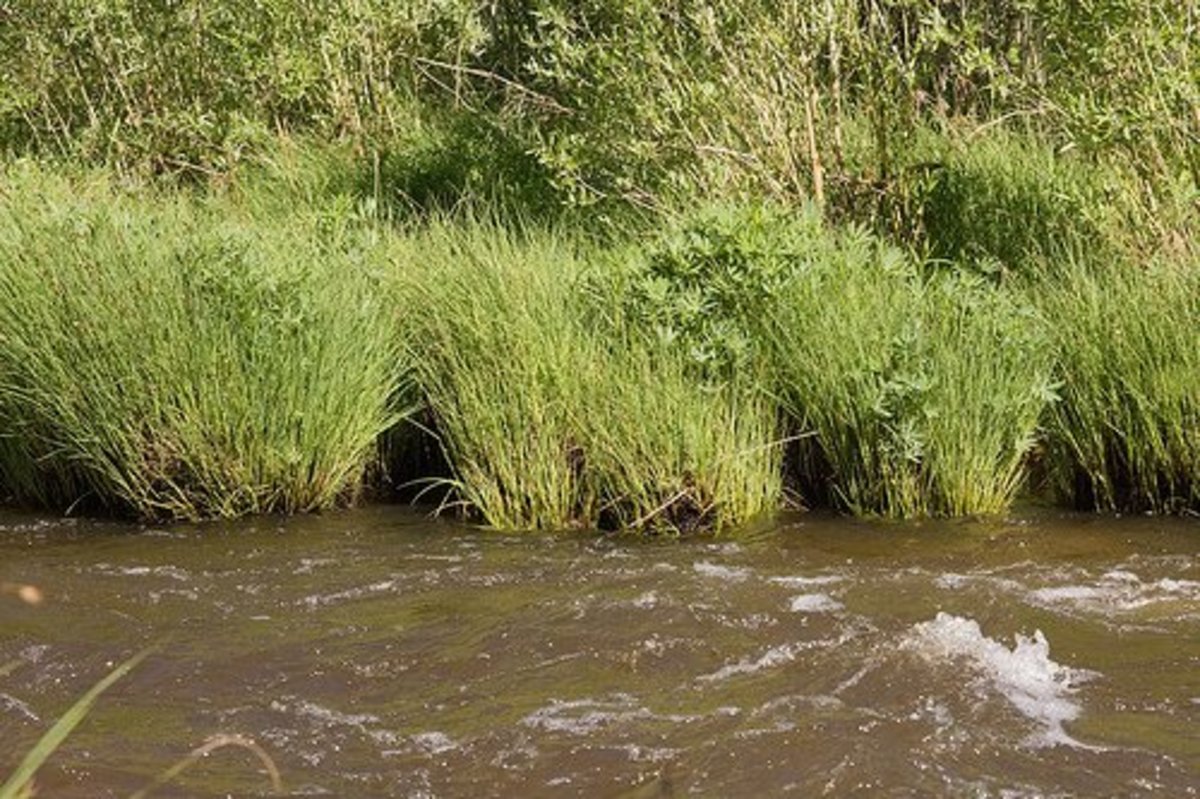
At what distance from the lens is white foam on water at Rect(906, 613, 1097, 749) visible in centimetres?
541

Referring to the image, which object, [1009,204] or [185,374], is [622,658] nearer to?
[185,374]

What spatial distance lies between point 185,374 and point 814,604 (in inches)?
128

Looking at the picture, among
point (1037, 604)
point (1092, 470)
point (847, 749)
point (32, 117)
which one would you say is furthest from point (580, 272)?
point (32, 117)

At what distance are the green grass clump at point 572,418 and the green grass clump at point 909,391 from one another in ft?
0.94

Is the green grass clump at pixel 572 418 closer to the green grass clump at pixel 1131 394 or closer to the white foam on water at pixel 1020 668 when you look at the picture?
the green grass clump at pixel 1131 394

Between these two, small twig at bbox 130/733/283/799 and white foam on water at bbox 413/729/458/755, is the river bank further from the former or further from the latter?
small twig at bbox 130/733/283/799

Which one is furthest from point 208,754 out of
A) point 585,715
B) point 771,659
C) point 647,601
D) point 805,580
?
point 805,580

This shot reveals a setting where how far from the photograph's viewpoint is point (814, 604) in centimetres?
664

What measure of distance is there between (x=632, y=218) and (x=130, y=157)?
5021 millimetres

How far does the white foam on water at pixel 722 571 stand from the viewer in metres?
7.06

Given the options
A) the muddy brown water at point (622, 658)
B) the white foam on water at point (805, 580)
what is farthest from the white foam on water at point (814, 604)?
the white foam on water at point (805, 580)

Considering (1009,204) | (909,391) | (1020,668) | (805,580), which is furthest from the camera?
(1009,204)

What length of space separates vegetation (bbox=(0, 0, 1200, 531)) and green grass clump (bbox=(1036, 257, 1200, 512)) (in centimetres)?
2

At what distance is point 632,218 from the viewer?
422 inches
